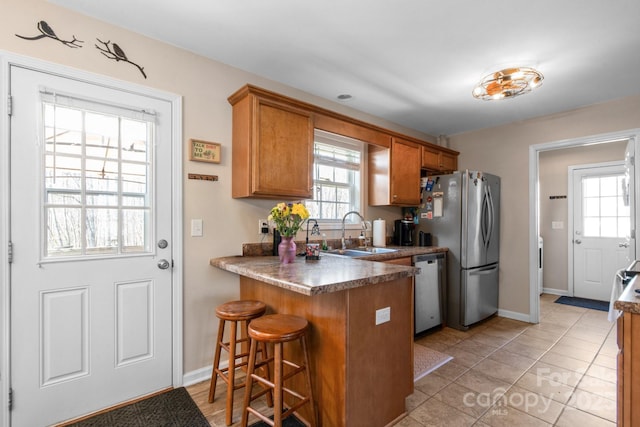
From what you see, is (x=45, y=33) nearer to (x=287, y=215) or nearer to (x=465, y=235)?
(x=287, y=215)

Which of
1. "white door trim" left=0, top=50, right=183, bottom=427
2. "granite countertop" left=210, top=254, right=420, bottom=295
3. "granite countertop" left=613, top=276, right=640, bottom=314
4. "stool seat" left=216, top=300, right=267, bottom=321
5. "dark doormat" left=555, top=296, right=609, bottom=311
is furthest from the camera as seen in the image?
"dark doormat" left=555, top=296, right=609, bottom=311

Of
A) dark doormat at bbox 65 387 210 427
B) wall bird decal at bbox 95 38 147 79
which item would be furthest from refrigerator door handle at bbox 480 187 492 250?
wall bird decal at bbox 95 38 147 79

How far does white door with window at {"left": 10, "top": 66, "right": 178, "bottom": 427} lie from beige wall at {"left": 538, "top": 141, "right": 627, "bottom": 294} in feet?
18.3

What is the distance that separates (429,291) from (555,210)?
3287 mm

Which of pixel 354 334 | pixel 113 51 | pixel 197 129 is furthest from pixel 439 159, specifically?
pixel 113 51

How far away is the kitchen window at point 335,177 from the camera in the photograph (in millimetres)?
3312

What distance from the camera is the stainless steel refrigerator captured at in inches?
138

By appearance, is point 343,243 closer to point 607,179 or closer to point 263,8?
point 263,8

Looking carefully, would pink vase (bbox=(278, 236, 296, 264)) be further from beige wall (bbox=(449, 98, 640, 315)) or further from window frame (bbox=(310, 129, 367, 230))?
beige wall (bbox=(449, 98, 640, 315))

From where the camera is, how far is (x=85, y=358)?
193 cm

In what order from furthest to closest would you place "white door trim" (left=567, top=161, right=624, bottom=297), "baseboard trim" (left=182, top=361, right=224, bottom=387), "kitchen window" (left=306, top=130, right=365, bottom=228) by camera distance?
"white door trim" (left=567, top=161, right=624, bottom=297) → "kitchen window" (left=306, top=130, right=365, bottom=228) → "baseboard trim" (left=182, top=361, right=224, bottom=387)

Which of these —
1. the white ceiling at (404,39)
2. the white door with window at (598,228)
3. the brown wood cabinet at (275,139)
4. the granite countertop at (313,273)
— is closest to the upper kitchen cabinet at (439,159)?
the white ceiling at (404,39)

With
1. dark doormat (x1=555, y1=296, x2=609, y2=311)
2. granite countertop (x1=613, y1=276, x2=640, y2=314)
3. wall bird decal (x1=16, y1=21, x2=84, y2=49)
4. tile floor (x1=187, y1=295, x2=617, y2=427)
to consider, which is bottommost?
dark doormat (x1=555, y1=296, x2=609, y2=311)

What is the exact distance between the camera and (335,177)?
3504 mm
